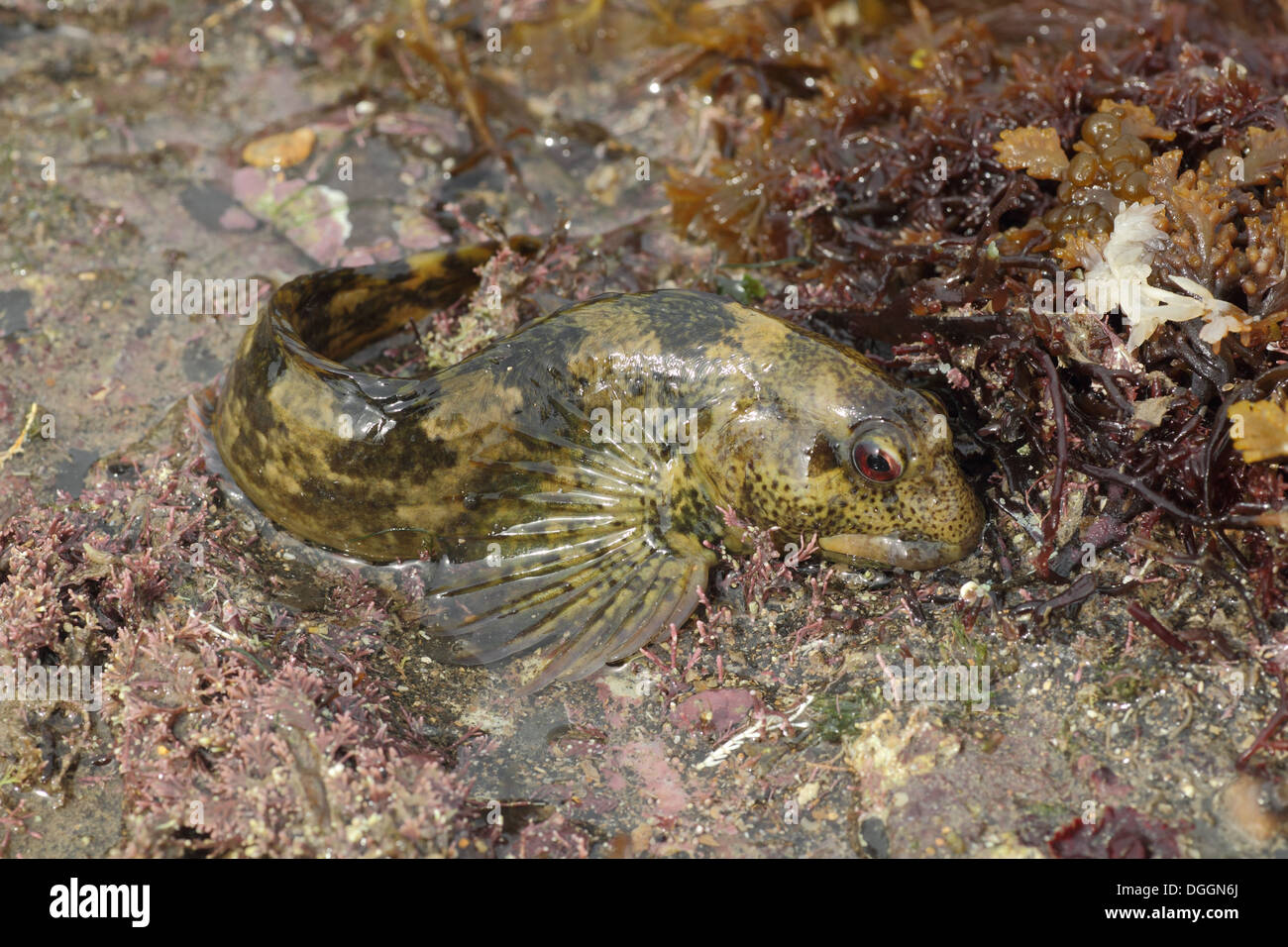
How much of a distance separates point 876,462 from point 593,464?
3.69 ft

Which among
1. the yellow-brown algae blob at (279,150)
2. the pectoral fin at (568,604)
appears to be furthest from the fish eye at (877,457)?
the yellow-brown algae blob at (279,150)

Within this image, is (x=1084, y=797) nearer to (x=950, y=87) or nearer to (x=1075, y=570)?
(x=1075, y=570)

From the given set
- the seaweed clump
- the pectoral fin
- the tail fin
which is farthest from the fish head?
the tail fin

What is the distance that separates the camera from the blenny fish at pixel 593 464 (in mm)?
3777

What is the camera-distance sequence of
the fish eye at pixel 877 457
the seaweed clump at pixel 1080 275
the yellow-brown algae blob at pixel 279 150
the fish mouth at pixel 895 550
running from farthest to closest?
the yellow-brown algae blob at pixel 279 150, the fish mouth at pixel 895 550, the fish eye at pixel 877 457, the seaweed clump at pixel 1080 275

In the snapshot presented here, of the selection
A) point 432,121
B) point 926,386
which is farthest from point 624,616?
point 432,121

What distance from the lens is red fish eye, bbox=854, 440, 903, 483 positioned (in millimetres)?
3686

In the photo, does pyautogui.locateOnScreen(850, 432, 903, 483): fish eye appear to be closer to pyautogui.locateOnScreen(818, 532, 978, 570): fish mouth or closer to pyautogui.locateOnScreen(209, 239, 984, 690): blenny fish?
pyautogui.locateOnScreen(209, 239, 984, 690): blenny fish

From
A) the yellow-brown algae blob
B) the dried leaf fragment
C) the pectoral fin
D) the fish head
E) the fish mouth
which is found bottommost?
the pectoral fin

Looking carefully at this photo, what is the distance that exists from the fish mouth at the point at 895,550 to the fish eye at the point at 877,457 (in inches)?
10.1

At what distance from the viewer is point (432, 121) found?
6078mm

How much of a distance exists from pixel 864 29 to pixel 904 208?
7.39ft

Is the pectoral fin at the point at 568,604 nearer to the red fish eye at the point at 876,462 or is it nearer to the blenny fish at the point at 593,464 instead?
the blenny fish at the point at 593,464

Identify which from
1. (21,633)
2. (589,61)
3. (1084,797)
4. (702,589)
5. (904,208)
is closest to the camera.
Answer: (1084,797)
